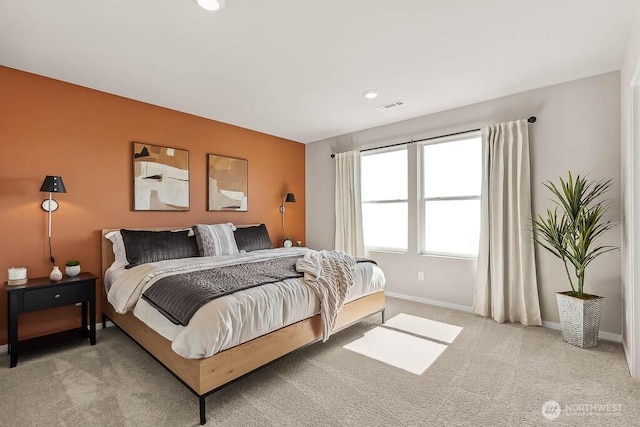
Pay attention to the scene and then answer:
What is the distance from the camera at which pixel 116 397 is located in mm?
2057

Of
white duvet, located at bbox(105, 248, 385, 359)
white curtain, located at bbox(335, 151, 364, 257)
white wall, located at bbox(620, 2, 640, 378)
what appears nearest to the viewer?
white duvet, located at bbox(105, 248, 385, 359)

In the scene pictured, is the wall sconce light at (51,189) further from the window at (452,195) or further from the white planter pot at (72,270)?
the window at (452,195)

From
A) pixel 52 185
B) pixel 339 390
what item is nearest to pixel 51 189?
pixel 52 185

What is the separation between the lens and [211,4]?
196cm

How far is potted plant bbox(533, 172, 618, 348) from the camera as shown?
→ 272cm

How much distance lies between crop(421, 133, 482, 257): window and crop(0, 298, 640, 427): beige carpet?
1447 mm

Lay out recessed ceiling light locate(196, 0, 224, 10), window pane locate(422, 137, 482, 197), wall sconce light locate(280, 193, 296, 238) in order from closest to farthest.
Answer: recessed ceiling light locate(196, 0, 224, 10) → window pane locate(422, 137, 482, 197) → wall sconce light locate(280, 193, 296, 238)

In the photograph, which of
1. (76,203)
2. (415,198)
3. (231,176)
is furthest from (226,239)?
(415,198)

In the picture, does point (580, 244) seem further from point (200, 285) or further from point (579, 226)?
point (200, 285)

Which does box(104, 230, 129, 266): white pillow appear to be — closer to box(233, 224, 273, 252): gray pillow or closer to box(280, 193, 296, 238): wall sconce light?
box(233, 224, 273, 252): gray pillow

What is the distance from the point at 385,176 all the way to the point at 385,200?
368 millimetres

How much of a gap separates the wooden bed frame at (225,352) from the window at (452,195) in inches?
69.6

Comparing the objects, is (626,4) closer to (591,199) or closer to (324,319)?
(591,199)

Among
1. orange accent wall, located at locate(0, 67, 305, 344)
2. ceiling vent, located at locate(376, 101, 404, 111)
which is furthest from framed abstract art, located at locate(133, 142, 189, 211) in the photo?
ceiling vent, located at locate(376, 101, 404, 111)
